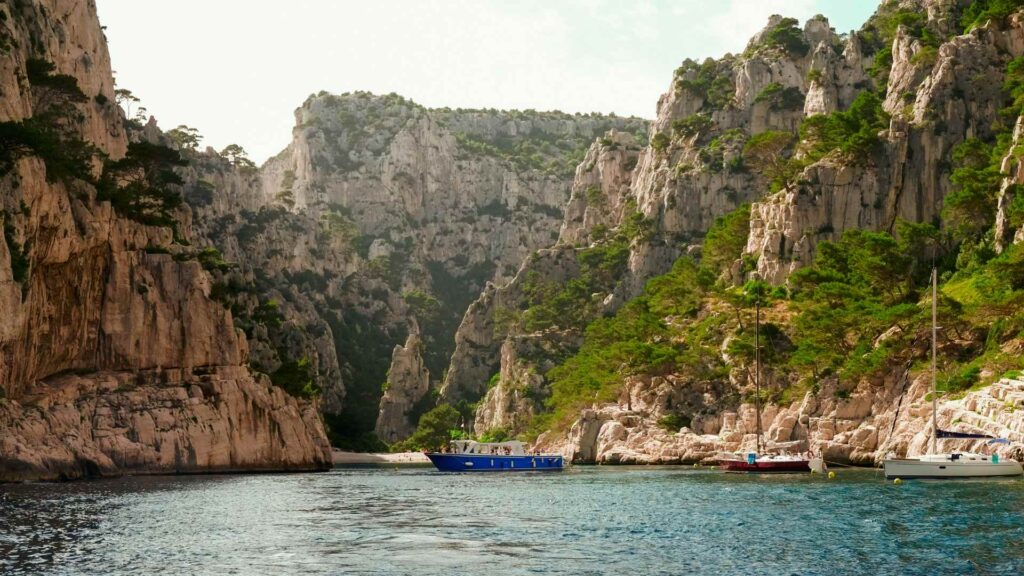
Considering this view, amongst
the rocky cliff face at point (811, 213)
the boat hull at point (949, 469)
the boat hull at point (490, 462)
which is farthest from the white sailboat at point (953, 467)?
the boat hull at point (490, 462)

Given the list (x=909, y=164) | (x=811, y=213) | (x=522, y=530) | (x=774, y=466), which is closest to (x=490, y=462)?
(x=774, y=466)

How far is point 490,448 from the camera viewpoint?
12362 cm

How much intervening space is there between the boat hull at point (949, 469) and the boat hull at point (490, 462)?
→ 5101 centimetres

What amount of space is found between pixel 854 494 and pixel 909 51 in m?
99.7

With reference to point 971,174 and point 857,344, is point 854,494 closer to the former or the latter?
point 857,344

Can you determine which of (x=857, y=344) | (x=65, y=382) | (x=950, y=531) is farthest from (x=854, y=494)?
(x=65, y=382)

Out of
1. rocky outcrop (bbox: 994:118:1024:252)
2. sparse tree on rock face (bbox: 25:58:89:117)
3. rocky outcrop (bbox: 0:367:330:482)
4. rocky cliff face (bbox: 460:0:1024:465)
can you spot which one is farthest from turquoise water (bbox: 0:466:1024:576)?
rocky outcrop (bbox: 994:118:1024:252)

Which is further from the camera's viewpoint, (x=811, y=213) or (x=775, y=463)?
(x=811, y=213)

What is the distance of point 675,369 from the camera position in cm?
13512

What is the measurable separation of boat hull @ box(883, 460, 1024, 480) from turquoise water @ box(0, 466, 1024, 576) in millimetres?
2161

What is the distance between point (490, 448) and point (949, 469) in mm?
60236

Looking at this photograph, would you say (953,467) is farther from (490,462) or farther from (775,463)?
(490,462)

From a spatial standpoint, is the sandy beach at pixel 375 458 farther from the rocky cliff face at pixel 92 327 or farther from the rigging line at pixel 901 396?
the rigging line at pixel 901 396

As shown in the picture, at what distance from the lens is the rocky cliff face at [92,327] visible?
72562 millimetres
